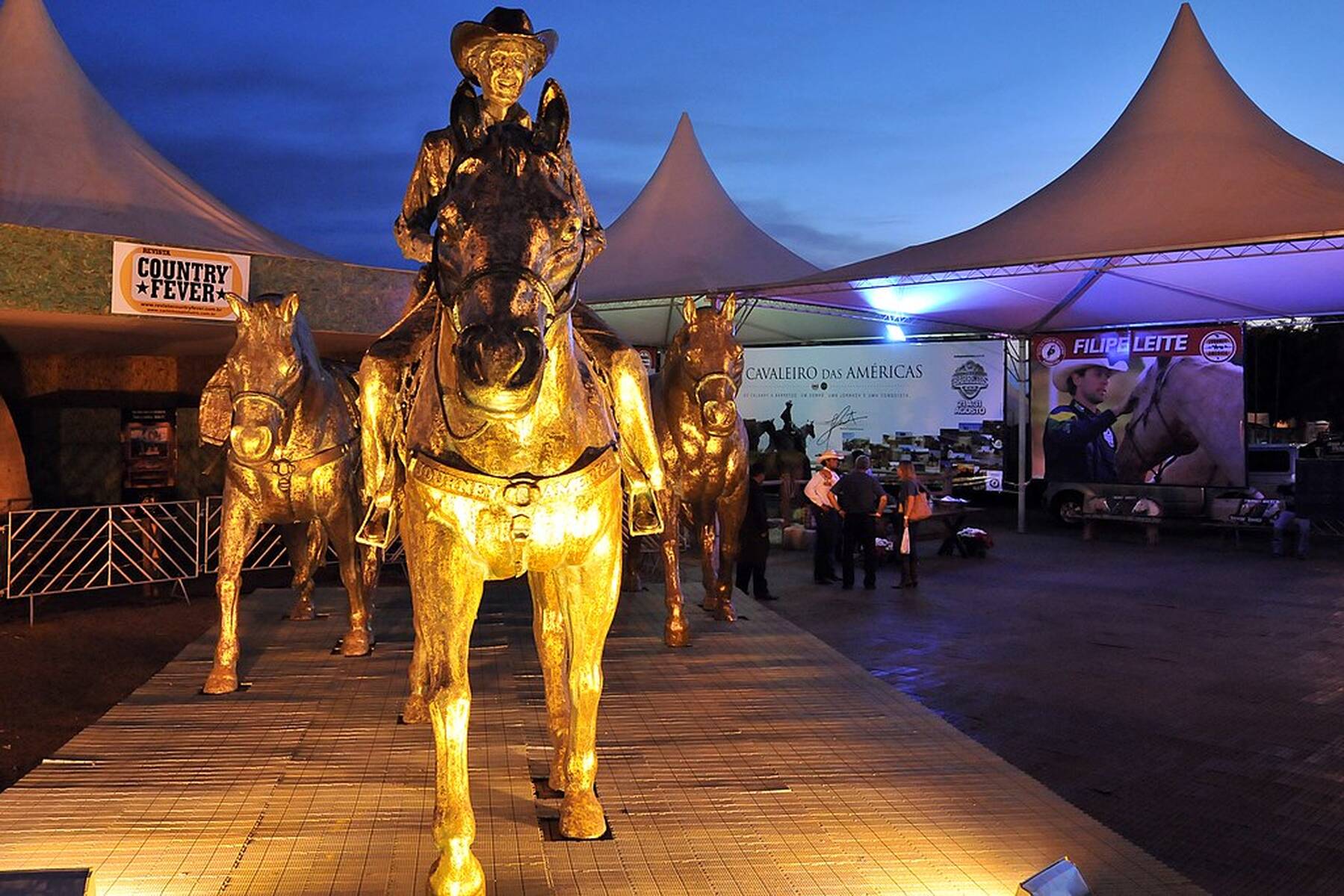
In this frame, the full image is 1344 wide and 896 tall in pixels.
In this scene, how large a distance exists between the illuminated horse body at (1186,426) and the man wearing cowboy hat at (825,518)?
859 cm

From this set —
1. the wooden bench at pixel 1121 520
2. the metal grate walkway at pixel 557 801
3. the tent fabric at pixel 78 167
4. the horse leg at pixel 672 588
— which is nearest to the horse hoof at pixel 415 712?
the metal grate walkway at pixel 557 801

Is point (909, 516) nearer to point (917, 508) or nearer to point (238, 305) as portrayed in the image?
point (917, 508)

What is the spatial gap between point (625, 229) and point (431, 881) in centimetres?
1660

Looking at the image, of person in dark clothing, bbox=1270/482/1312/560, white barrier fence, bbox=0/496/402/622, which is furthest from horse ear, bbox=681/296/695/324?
person in dark clothing, bbox=1270/482/1312/560

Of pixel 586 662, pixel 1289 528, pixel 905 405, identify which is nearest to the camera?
pixel 586 662

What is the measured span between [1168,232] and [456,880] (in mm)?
11072

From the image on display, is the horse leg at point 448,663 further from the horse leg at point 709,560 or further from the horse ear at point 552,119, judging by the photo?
the horse leg at point 709,560

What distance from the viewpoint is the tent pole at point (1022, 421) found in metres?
17.7

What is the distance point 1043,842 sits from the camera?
347 cm

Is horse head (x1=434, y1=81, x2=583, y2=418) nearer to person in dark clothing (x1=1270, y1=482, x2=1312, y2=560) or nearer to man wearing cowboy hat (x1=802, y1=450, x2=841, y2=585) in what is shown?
man wearing cowboy hat (x1=802, y1=450, x2=841, y2=585)

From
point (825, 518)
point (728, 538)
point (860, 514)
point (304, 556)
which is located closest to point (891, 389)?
point (825, 518)

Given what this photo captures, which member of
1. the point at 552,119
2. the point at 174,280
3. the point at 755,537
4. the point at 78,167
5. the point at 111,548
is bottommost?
the point at 111,548

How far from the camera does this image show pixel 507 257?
2.38 metres

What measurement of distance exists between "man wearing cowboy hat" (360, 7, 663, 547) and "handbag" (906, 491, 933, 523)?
8.35 meters
